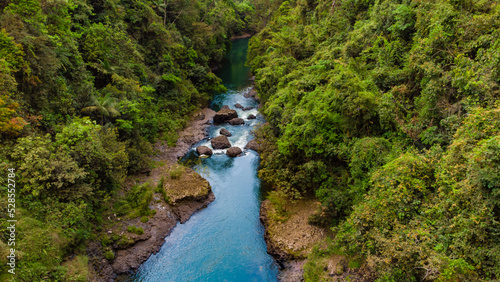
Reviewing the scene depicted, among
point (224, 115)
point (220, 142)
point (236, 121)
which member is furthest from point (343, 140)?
point (224, 115)

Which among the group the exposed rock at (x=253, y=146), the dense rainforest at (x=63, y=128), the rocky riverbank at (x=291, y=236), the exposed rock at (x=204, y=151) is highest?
the dense rainforest at (x=63, y=128)

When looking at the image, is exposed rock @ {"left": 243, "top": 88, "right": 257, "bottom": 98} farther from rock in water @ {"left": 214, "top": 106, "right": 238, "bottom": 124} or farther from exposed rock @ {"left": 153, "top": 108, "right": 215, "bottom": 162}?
rock in water @ {"left": 214, "top": 106, "right": 238, "bottom": 124}

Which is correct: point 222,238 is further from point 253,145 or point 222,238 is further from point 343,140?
point 253,145

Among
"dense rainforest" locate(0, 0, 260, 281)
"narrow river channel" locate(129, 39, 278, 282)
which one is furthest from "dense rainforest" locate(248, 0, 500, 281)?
"dense rainforest" locate(0, 0, 260, 281)

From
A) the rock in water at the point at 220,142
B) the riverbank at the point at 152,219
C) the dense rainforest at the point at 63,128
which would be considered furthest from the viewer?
the rock in water at the point at 220,142

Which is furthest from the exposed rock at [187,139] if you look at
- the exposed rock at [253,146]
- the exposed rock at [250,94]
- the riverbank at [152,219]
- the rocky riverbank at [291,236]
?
the rocky riverbank at [291,236]

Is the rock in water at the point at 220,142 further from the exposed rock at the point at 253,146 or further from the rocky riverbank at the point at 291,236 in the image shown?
the rocky riverbank at the point at 291,236

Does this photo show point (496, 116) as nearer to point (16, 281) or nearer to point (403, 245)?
point (403, 245)
